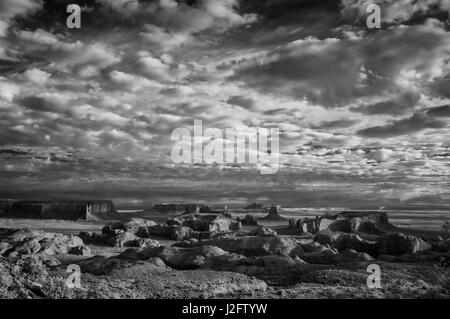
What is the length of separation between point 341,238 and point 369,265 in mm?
19156

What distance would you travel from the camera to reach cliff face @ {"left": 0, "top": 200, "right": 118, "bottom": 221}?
376ft

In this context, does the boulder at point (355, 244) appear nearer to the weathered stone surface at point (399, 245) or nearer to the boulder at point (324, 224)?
the weathered stone surface at point (399, 245)

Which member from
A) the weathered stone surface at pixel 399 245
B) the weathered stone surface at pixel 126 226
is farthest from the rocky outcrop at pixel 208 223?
the weathered stone surface at pixel 399 245

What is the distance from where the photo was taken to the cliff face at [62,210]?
376 ft

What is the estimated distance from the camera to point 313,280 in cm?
2205

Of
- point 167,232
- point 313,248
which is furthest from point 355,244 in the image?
point 167,232

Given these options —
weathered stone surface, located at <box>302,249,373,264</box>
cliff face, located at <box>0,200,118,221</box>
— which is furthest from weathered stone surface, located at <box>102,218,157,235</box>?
cliff face, located at <box>0,200,118,221</box>

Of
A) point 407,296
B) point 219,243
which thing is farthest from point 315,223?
point 407,296

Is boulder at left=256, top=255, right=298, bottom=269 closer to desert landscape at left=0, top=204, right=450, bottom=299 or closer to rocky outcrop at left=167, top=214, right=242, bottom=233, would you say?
desert landscape at left=0, top=204, right=450, bottom=299

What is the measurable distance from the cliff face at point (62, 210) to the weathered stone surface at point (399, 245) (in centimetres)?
8822

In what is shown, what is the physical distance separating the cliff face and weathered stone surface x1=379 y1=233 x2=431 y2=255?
88219 mm
